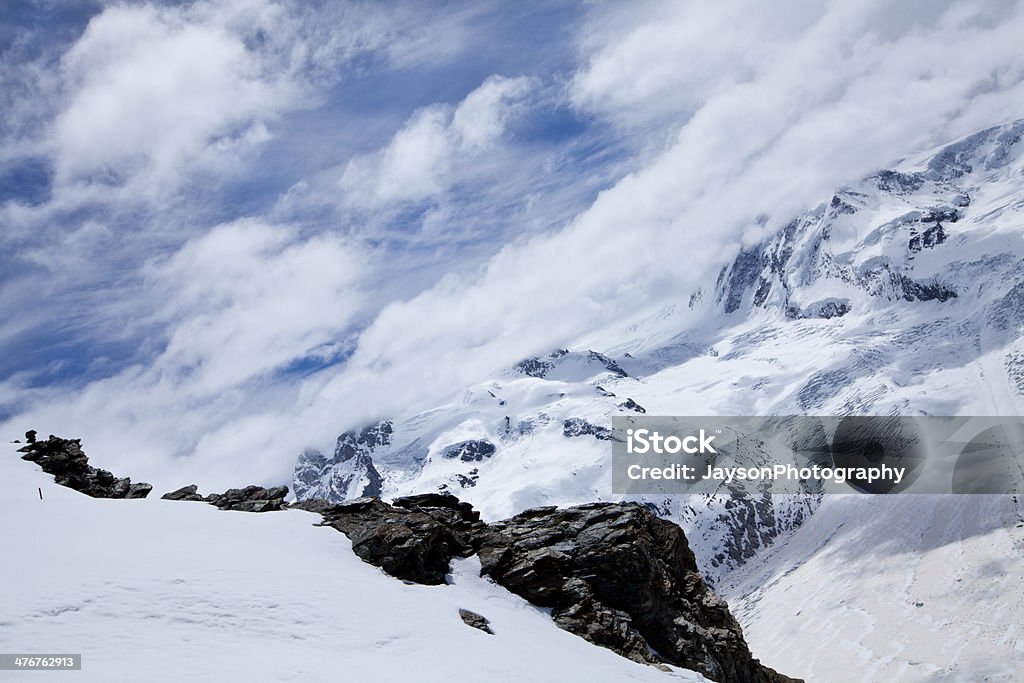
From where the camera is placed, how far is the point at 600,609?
4084 cm

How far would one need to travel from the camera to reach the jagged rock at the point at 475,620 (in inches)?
1341

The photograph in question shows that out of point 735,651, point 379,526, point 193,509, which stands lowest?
point 735,651

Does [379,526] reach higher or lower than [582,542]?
higher

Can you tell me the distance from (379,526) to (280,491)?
13.2 meters

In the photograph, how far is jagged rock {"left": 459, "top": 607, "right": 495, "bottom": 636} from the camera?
34.1 metres

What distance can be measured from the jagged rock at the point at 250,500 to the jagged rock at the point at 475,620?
17.0 m

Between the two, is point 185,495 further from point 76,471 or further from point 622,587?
point 622,587

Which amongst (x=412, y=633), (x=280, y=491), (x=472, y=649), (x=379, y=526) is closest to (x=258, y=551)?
(x=379, y=526)

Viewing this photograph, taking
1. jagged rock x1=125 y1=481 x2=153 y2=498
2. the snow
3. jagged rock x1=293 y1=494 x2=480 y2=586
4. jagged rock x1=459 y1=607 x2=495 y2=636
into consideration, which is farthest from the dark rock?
jagged rock x1=125 y1=481 x2=153 y2=498

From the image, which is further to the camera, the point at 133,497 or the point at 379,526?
the point at 133,497

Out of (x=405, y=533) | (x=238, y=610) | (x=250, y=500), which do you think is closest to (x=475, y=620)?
(x=405, y=533)

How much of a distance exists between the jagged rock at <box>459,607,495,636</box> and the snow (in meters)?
0.51

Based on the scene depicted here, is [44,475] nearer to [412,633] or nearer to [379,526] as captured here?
[379,526]

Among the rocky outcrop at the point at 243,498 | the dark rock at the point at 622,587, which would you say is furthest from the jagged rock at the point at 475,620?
the rocky outcrop at the point at 243,498
